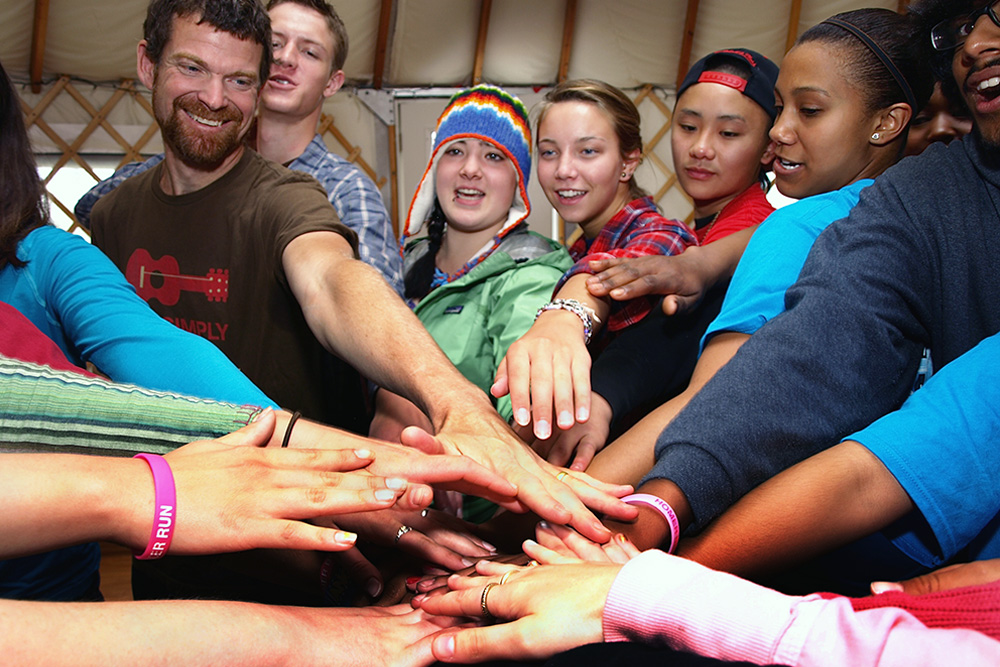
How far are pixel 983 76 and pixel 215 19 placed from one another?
1.35 meters

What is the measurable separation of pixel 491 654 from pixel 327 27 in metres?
1.97

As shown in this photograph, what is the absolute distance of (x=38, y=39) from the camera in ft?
16.1

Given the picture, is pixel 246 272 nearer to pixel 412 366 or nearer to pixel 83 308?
pixel 83 308

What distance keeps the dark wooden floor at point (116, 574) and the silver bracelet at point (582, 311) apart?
1.90 m

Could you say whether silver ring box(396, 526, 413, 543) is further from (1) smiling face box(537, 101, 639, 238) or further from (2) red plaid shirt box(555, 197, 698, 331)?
(1) smiling face box(537, 101, 639, 238)

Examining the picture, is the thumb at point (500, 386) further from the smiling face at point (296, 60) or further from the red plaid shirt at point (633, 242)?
the smiling face at point (296, 60)

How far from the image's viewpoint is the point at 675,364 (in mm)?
1198

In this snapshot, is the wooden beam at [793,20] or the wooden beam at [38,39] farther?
the wooden beam at [793,20]

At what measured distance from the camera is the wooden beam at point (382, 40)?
5.48 m

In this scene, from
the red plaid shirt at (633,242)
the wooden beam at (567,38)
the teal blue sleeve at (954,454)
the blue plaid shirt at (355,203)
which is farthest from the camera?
the wooden beam at (567,38)

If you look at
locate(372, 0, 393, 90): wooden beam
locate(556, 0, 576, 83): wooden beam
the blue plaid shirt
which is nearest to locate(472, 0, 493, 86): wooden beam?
locate(556, 0, 576, 83): wooden beam

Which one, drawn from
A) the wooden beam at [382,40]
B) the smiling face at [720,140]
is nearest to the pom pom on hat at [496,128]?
the smiling face at [720,140]

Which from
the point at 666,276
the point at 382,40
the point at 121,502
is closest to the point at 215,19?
the point at 666,276

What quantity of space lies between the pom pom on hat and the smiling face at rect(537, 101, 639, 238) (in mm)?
158
